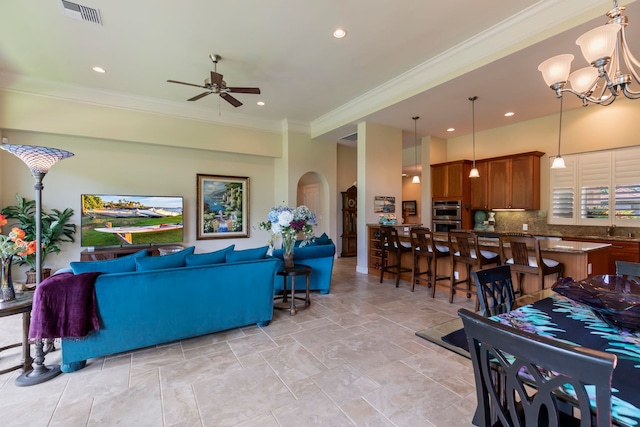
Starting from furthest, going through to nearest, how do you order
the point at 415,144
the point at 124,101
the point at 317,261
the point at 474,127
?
the point at 415,144 → the point at 474,127 → the point at 124,101 → the point at 317,261

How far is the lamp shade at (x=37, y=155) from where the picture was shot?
237 cm

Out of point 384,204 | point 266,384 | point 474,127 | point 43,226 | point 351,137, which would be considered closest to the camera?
point 266,384

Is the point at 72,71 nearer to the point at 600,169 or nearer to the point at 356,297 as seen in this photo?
the point at 356,297

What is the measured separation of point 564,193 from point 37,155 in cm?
806

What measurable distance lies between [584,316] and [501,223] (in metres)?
5.81

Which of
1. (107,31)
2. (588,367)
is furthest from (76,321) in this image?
(107,31)

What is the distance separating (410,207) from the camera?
31.9 feet

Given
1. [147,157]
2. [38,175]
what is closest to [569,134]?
[38,175]

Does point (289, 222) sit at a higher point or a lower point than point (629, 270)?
higher

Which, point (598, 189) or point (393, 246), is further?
point (598, 189)

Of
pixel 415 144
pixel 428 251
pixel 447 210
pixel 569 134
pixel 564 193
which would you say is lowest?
pixel 428 251

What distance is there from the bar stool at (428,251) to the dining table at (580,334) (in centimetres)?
246

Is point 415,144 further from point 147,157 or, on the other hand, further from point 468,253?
point 147,157

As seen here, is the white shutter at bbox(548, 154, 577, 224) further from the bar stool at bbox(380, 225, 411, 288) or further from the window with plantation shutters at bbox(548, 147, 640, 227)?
the bar stool at bbox(380, 225, 411, 288)
